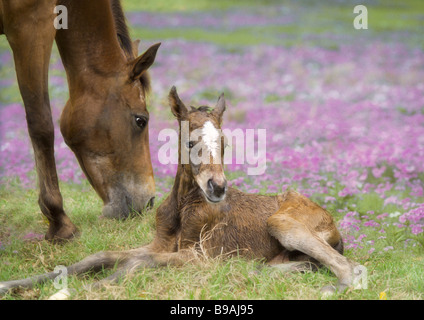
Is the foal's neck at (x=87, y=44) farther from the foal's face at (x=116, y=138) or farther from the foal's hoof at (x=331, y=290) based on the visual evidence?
the foal's hoof at (x=331, y=290)

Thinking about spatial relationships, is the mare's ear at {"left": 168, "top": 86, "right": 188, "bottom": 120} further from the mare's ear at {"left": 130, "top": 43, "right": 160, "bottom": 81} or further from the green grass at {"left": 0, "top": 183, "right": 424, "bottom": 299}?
the green grass at {"left": 0, "top": 183, "right": 424, "bottom": 299}

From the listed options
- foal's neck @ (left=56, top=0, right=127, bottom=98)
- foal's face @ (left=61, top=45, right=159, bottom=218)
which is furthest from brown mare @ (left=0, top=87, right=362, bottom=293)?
foal's neck @ (left=56, top=0, right=127, bottom=98)

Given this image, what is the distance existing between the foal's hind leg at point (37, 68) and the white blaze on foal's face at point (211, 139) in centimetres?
172

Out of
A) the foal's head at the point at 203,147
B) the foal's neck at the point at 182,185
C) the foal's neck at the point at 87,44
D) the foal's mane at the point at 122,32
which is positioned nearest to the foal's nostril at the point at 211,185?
the foal's head at the point at 203,147

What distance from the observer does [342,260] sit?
504 cm

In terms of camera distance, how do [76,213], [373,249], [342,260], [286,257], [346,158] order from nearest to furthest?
[342,260]
[286,257]
[373,249]
[76,213]
[346,158]

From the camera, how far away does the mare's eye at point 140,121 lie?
5875 millimetres

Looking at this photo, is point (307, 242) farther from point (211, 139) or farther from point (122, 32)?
point (122, 32)

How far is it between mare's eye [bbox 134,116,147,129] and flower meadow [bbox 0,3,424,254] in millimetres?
1312

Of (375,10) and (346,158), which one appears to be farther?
(375,10)

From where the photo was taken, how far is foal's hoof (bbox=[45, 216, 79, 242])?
596 cm
